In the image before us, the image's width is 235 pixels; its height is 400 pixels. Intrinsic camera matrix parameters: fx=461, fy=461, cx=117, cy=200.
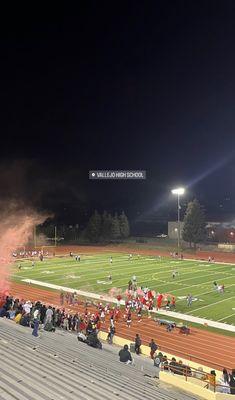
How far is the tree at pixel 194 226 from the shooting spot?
68.6m

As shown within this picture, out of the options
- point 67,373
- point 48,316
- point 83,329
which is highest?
point 48,316

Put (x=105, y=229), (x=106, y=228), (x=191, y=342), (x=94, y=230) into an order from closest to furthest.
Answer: (x=191, y=342) → (x=94, y=230) → (x=105, y=229) → (x=106, y=228)

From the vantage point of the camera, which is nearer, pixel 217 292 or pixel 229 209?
pixel 217 292

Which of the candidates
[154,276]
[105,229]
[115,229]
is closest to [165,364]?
[154,276]

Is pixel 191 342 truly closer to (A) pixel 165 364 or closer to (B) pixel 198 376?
(A) pixel 165 364

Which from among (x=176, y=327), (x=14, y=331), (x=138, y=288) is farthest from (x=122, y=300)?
(x=14, y=331)

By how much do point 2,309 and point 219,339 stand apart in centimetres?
1066

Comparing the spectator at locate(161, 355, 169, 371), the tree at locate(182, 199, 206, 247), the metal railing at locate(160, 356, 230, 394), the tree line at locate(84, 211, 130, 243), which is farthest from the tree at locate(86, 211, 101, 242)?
the metal railing at locate(160, 356, 230, 394)

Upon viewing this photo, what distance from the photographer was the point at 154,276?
139ft

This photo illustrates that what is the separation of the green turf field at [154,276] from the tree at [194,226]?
11285 mm

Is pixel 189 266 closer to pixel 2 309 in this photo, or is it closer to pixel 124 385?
pixel 2 309

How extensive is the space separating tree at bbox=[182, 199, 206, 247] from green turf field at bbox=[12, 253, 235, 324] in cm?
1128

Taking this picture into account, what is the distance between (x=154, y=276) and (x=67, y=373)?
99.0 feet

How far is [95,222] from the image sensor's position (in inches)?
3162
